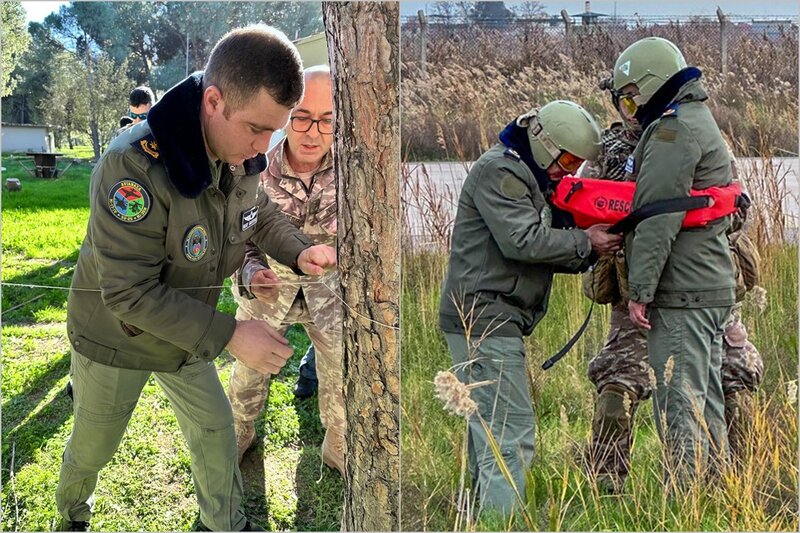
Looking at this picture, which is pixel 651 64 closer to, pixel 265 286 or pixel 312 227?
pixel 312 227

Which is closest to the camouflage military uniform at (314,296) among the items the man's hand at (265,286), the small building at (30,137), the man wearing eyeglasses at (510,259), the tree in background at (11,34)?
the man's hand at (265,286)

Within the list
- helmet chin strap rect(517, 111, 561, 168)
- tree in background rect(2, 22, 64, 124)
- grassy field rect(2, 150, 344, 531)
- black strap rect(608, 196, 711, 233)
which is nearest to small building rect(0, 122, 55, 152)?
tree in background rect(2, 22, 64, 124)

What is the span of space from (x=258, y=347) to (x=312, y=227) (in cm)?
99

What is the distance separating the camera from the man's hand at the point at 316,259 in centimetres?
250

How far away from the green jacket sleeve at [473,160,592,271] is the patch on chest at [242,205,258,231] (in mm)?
769

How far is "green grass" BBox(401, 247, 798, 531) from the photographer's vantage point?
236 centimetres

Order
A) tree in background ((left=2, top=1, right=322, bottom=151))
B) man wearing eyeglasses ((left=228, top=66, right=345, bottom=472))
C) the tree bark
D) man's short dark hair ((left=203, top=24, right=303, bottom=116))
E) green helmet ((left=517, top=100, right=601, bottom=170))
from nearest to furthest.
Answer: the tree bark → man's short dark hair ((left=203, top=24, right=303, bottom=116)) → green helmet ((left=517, top=100, right=601, bottom=170)) → man wearing eyeglasses ((left=228, top=66, right=345, bottom=472)) → tree in background ((left=2, top=1, right=322, bottom=151))

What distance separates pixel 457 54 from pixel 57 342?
4.41 m

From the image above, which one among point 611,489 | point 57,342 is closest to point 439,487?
point 611,489

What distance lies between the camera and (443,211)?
4113mm

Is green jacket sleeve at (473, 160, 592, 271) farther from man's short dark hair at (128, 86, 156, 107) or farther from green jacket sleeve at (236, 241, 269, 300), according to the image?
man's short dark hair at (128, 86, 156, 107)

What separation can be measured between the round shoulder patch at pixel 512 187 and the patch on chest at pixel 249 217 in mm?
834

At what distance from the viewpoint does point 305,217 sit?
10.0 feet

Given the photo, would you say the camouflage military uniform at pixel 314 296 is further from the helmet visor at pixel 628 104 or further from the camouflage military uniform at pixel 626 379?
the helmet visor at pixel 628 104
